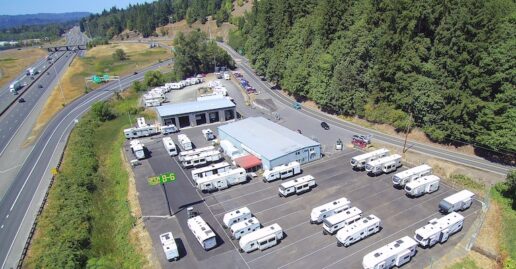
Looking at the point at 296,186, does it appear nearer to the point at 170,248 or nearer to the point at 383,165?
the point at 383,165

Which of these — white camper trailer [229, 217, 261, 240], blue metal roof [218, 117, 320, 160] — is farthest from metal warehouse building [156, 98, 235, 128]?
white camper trailer [229, 217, 261, 240]

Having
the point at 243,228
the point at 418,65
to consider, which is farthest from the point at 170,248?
the point at 418,65

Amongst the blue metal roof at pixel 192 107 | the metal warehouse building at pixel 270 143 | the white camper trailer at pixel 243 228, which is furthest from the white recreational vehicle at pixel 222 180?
the blue metal roof at pixel 192 107

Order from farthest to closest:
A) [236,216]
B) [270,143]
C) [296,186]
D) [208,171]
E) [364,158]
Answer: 1. [270,143]
2. [364,158]
3. [208,171]
4. [296,186]
5. [236,216]

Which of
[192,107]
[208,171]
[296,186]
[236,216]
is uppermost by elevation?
[192,107]

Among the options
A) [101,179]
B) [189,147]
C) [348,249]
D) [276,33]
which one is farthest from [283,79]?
[348,249]

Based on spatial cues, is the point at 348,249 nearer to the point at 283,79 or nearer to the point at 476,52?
the point at 476,52

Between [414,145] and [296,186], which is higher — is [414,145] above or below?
below

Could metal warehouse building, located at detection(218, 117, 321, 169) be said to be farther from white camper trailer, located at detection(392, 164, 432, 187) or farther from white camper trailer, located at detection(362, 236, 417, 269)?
white camper trailer, located at detection(362, 236, 417, 269)
